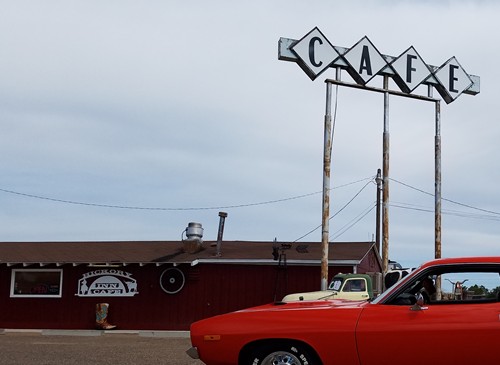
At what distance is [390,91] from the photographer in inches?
781

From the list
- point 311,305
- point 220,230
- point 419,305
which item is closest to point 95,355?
point 311,305

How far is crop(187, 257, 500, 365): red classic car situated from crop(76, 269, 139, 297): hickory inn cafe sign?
1705 centimetres

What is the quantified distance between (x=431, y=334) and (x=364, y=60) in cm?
1372

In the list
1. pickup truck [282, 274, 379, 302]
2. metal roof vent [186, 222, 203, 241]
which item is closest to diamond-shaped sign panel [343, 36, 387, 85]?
pickup truck [282, 274, 379, 302]

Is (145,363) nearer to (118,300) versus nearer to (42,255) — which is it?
(118,300)

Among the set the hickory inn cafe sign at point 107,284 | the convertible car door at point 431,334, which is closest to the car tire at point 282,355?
the convertible car door at point 431,334

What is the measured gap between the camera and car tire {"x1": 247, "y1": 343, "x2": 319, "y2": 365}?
23.0 ft

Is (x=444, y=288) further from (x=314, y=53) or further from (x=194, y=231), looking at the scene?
(x=194, y=231)

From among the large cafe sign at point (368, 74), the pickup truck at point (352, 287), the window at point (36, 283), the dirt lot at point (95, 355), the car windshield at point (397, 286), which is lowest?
the dirt lot at point (95, 355)

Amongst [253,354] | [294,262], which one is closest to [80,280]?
[294,262]

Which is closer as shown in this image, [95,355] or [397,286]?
[397,286]

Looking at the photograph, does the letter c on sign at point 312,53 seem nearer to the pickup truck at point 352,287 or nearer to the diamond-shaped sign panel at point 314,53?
the diamond-shaped sign panel at point 314,53

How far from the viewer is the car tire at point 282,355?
23.0ft

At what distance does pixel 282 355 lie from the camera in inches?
279
